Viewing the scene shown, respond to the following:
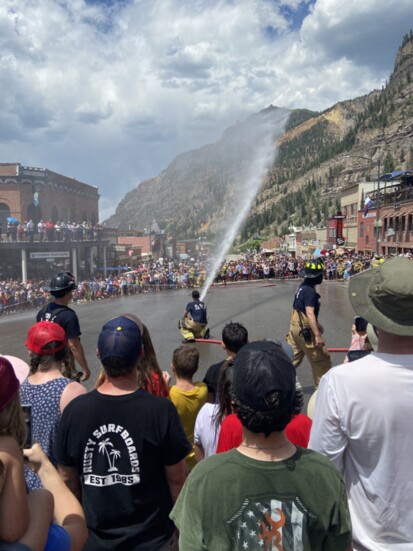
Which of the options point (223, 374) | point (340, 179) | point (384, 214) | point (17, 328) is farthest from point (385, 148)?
point (223, 374)

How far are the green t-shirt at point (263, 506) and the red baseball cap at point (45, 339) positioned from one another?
6.53 ft

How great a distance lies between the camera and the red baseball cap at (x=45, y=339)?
10.9 feet

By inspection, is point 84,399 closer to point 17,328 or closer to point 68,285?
point 68,285

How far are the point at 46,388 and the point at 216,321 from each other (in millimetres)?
12107

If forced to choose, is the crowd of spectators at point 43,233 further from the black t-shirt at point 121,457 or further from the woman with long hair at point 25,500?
the woman with long hair at point 25,500

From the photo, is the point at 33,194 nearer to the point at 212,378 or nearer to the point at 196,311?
the point at 196,311

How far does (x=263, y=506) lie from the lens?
1574 millimetres

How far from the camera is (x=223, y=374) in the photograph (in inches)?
125

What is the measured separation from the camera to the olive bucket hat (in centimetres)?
206

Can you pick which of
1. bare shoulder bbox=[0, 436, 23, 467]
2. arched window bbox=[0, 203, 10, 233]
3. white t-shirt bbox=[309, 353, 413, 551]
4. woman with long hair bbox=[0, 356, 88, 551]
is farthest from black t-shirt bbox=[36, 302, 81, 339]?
arched window bbox=[0, 203, 10, 233]

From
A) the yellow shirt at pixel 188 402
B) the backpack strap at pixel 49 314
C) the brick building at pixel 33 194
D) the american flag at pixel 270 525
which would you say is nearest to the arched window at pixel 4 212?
the brick building at pixel 33 194

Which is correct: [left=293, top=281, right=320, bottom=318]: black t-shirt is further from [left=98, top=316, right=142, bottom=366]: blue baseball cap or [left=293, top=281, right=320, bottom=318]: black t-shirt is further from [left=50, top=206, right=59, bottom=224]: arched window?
[left=50, top=206, right=59, bottom=224]: arched window

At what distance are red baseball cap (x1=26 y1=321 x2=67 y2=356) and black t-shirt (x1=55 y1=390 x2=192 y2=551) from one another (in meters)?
1.02

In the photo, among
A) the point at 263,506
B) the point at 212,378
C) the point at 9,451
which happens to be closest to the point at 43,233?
the point at 212,378
